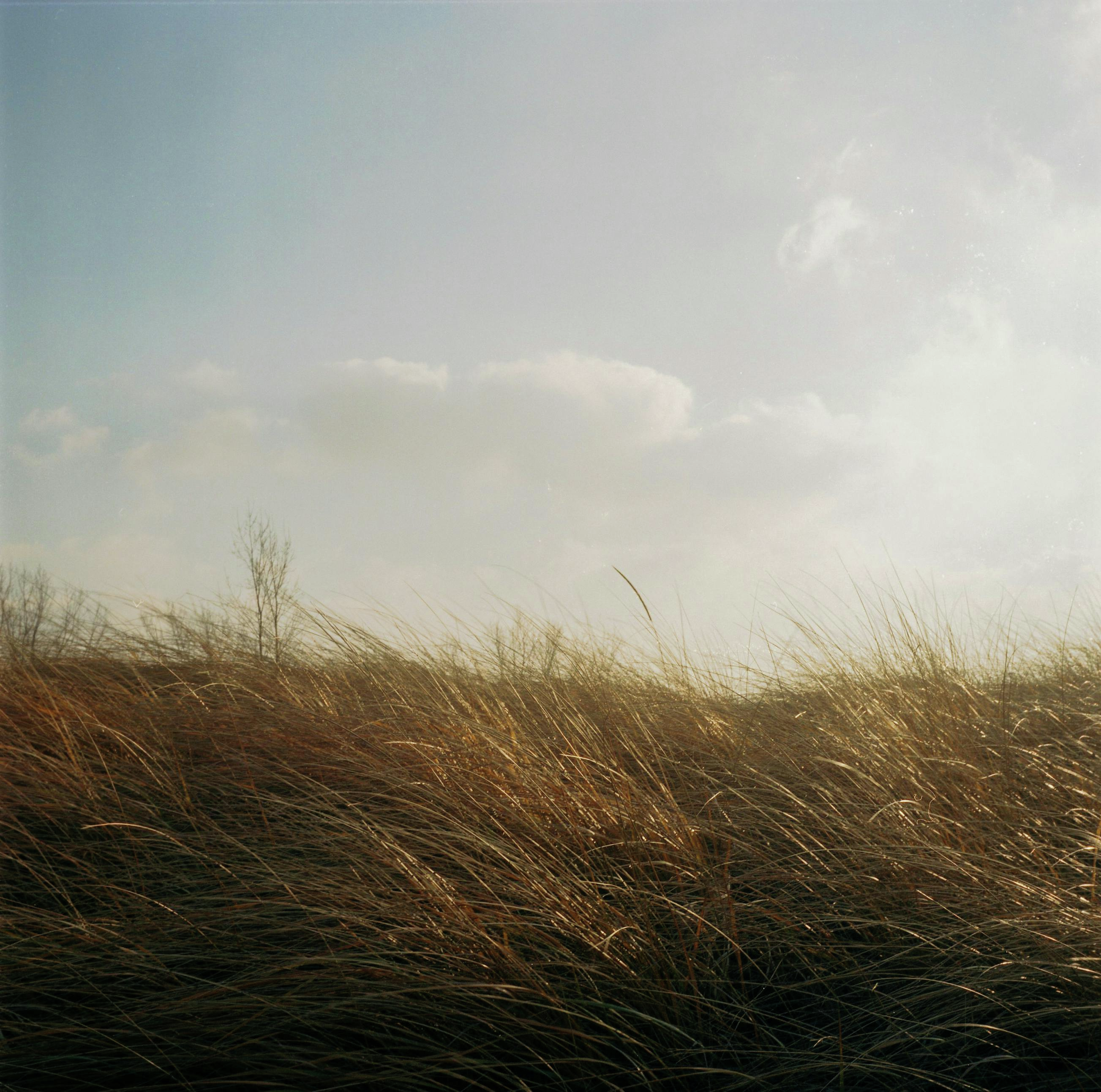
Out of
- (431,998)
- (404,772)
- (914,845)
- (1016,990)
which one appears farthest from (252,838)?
(1016,990)

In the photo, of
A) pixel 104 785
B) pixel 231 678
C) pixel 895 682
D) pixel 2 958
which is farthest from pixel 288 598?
pixel 895 682

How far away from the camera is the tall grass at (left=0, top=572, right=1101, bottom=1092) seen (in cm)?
145

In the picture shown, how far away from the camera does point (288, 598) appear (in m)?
3.95

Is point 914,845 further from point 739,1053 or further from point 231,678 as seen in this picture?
point 231,678

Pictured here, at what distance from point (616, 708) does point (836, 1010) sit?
171 cm

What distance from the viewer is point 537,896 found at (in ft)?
5.57

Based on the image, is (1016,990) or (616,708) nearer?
(1016,990)

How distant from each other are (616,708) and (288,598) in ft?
5.88

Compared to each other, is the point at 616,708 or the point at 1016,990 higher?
the point at 616,708

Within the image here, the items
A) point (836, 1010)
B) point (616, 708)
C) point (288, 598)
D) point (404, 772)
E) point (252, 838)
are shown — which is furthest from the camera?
point (288, 598)

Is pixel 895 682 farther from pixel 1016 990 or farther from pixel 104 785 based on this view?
pixel 104 785

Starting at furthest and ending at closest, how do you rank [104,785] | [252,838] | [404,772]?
[104,785], [404,772], [252,838]

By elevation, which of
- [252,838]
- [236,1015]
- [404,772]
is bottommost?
[236,1015]

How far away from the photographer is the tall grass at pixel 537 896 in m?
1.45
